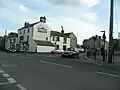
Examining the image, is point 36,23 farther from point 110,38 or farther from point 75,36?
point 110,38

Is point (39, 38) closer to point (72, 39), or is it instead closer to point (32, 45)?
point (32, 45)

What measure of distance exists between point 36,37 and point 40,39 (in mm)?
2291

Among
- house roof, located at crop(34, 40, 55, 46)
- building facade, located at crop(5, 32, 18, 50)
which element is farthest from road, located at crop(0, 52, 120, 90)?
building facade, located at crop(5, 32, 18, 50)

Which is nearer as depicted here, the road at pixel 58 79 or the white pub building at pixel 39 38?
the road at pixel 58 79

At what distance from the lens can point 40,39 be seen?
80125mm

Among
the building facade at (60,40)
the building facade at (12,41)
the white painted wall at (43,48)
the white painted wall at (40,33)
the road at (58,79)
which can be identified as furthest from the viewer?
the building facade at (12,41)

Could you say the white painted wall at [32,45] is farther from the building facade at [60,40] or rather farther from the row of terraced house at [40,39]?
the building facade at [60,40]

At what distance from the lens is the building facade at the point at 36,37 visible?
75.6m

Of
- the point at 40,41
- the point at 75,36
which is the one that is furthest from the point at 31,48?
the point at 75,36

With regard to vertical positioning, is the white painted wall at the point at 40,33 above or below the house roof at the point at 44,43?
above

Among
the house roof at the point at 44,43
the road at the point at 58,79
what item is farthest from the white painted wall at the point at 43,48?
the road at the point at 58,79

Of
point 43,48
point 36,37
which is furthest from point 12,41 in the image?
point 43,48

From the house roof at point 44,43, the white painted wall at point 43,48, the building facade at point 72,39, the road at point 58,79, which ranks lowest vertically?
the road at point 58,79

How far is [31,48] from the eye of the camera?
76688 millimetres
